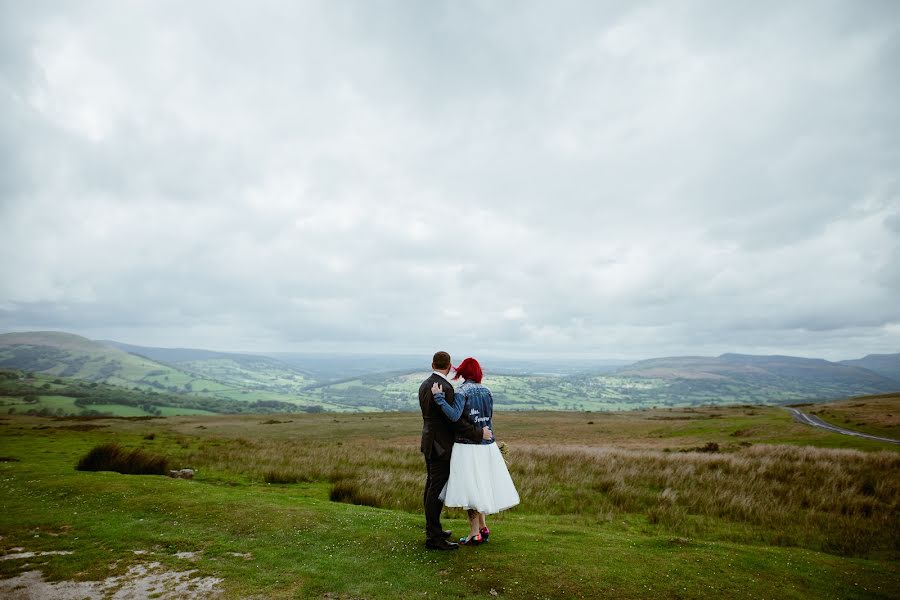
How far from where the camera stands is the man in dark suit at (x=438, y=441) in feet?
25.3

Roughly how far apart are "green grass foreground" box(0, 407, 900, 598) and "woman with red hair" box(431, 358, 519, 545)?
760 mm

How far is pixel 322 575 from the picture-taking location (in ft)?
21.2

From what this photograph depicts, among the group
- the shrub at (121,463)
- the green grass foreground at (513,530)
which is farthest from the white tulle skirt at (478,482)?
the shrub at (121,463)

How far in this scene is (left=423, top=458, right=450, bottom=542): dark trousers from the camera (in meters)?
7.68

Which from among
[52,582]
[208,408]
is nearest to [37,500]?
[52,582]

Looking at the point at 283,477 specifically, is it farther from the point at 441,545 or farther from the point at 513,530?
Answer: the point at 441,545

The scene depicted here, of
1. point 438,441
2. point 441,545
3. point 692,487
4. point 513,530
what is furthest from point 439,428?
point 692,487

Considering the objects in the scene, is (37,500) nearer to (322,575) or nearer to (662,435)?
(322,575)

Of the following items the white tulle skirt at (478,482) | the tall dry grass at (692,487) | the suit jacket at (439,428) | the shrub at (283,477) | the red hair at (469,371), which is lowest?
the shrub at (283,477)

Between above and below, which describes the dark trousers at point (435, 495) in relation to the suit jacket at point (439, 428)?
below

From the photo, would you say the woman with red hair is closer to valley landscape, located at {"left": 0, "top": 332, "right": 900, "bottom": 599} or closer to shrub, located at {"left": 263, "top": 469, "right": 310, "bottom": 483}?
valley landscape, located at {"left": 0, "top": 332, "right": 900, "bottom": 599}

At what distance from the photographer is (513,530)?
9305 mm

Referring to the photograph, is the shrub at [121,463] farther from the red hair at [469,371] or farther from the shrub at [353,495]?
A: the red hair at [469,371]

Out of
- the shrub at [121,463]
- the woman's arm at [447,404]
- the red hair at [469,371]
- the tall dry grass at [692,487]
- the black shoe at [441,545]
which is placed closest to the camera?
the woman's arm at [447,404]
